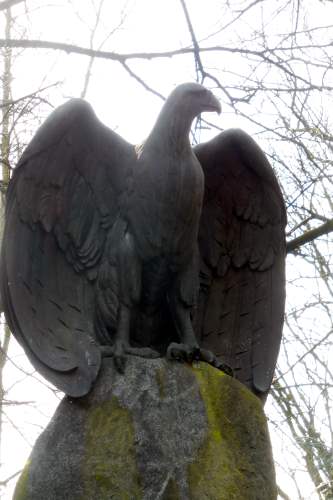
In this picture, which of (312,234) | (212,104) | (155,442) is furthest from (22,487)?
(312,234)

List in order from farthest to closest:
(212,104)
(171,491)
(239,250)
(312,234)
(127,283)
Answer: (312,234) → (239,250) → (212,104) → (127,283) → (171,491)

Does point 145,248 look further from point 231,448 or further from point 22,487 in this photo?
point 22,487

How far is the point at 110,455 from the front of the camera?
2.83 metres

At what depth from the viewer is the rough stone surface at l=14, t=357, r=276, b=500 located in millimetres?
2773

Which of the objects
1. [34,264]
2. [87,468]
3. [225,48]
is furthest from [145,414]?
[225,48]

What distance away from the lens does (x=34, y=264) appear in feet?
10.9

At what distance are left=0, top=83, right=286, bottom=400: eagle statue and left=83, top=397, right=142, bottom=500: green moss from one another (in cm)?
18

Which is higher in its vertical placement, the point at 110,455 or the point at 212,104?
the point at 212,104

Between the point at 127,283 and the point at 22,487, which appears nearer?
the point at 22,487

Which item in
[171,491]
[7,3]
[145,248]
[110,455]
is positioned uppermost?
[7,3]

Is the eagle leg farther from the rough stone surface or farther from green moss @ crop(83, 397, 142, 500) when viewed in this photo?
green moss @ crop(83, 397, 142, 500)

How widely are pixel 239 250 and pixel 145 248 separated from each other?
56 centimetres

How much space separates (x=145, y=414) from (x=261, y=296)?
1008 mm

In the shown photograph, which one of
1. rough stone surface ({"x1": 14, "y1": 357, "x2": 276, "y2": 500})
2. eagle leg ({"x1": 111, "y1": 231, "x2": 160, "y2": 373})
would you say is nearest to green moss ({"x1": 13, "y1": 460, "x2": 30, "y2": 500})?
rough stone surface ({"x1": 14, "y1": 357, "x2": 276, "y2": 500})
